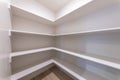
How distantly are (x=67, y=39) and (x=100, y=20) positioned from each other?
95 cm

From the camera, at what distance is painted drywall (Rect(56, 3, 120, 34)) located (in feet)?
3.39

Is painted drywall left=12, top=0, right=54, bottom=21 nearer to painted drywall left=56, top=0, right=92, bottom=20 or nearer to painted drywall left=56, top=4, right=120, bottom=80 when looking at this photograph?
painted drywall left=56, top=0, right=92, bottom=20

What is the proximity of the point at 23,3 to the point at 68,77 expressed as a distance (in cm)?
205

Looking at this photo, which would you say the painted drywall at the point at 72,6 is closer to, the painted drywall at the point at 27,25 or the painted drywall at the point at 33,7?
the painted drywall at the point at 33,7

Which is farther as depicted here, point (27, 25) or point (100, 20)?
point (27, 25)

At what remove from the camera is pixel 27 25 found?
1630mm

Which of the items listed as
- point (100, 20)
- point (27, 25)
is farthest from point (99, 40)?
point (27, 25)

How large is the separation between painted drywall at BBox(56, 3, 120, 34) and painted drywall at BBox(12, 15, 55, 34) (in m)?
0.88

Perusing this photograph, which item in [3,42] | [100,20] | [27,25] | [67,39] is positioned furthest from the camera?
[67,39]

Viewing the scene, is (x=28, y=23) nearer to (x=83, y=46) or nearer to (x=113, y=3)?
(x=83, y=46)

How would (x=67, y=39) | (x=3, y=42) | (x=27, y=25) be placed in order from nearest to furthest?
1. (x=3, y=42)
2. (x=27, y=25)
3. (x=67, y=39)

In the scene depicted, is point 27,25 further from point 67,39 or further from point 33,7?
point 67,39

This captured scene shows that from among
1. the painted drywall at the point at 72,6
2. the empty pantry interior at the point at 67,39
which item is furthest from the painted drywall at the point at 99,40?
the painted drywall at the point at 72,6

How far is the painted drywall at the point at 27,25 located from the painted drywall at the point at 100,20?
2.89ft
